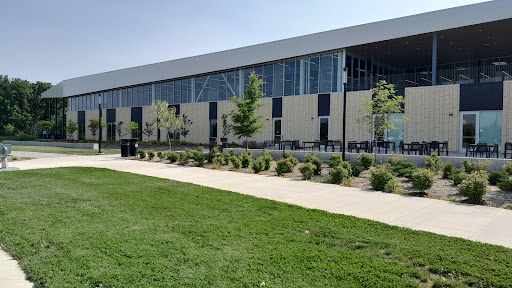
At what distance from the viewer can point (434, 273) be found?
4.07m

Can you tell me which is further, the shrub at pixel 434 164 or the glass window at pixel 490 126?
the glass window at pixel 490 126

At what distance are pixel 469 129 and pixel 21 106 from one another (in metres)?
85.3

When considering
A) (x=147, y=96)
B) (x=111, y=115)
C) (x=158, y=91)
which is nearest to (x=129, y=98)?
(x=147, y=96)

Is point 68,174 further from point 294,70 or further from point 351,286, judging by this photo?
point 294,70

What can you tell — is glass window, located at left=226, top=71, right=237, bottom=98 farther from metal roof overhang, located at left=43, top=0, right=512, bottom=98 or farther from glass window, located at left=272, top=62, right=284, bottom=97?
glass window, located at left=272, top=62, right=284, bottom=97

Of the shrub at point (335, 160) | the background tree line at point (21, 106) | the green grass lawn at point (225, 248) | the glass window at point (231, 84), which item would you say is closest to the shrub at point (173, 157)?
the shrub at point (335, 160)

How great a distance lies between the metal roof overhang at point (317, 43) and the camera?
21.5 metres

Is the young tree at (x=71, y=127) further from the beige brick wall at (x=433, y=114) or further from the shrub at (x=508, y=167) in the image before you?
the shrub at (x=508, y=167)

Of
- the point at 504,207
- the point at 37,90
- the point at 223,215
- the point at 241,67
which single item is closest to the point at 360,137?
the point at 241,67

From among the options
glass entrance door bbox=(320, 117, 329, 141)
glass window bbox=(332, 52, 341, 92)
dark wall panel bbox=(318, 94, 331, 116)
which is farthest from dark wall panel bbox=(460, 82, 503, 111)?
glass entrance door bbox=(320, 117, 329, 141)

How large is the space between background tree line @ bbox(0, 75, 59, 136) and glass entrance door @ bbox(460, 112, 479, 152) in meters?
71.2

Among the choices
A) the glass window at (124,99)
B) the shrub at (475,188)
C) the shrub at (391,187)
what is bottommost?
the shrub at (391,187)

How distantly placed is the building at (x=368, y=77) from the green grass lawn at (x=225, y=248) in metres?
19.3

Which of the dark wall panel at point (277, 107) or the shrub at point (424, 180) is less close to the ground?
the dark wall panel at point (277, 107)
